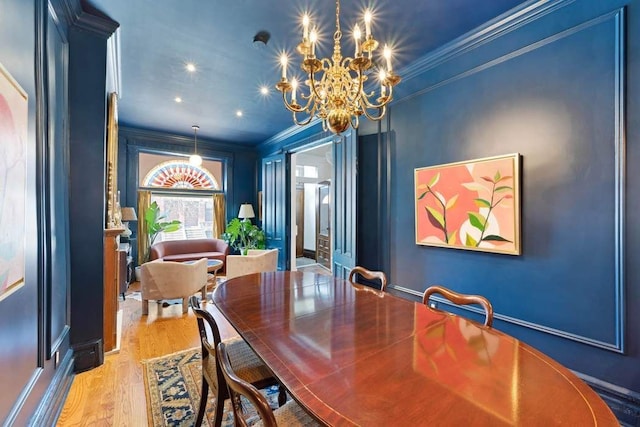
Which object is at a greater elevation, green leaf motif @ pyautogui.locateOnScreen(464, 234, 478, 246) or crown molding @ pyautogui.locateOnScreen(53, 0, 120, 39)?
crown molding @ pyautogui.locateOnScreen(53, 0, 120, 39)

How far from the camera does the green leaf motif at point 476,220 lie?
2.25 m

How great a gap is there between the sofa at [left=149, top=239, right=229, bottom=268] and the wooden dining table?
426 cm

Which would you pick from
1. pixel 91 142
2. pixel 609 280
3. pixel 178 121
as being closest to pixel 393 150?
pixel 609 280

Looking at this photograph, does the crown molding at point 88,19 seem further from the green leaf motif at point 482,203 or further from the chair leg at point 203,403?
the green leaf motif at point 482,203

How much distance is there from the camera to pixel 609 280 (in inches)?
67.2

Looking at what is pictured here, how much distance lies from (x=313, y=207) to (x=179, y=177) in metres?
3.54

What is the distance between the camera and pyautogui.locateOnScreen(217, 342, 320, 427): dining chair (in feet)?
2.40

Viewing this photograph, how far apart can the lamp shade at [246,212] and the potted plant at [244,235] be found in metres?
0.13

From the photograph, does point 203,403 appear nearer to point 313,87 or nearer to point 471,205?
point 313,87

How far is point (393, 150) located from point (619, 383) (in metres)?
2.39

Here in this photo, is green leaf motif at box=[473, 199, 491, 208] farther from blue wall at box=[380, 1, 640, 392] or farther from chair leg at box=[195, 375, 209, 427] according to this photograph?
chair leg at box=[195, 375, 209, 427]

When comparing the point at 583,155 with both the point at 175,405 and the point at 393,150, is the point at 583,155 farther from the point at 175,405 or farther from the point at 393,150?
the point at 175,405

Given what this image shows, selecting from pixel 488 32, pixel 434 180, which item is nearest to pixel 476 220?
pixel 434 180

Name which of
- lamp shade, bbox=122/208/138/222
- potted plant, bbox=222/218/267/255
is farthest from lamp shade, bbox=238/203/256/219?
lamp shade, bbox=122/208/138/222
